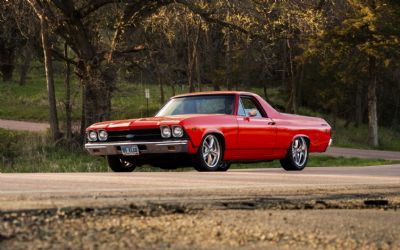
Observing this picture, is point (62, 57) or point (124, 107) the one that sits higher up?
point (62, 57)

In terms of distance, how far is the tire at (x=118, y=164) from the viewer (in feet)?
42.9

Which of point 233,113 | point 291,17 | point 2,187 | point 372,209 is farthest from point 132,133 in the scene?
point 291,17

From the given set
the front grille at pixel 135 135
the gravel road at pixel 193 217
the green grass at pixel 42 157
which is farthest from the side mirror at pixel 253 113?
the green grass at pixel 42 157

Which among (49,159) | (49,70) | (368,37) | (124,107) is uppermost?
(368,37)

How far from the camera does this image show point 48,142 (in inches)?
915

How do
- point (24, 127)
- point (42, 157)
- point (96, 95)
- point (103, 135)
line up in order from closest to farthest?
point (103, 135), point (42, 157), point (96, 95), point (24, 127)

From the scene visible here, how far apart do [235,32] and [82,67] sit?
4891mm

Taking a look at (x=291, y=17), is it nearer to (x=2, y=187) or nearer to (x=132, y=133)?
(x=132, y=133)

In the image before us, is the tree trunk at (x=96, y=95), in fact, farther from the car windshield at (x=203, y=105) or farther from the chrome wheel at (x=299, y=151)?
the chrome wheel at (x=299, y=151)

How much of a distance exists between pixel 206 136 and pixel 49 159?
348 inches

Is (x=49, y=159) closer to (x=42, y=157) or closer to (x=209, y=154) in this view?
(x=42, y=157)

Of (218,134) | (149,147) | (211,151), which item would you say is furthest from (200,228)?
(218,134)

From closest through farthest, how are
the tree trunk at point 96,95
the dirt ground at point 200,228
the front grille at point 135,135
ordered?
the dirt ground at point 200,228 < the front grille at point 135,135 < the tree trunk at point 96,95

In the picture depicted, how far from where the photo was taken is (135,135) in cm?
1196
